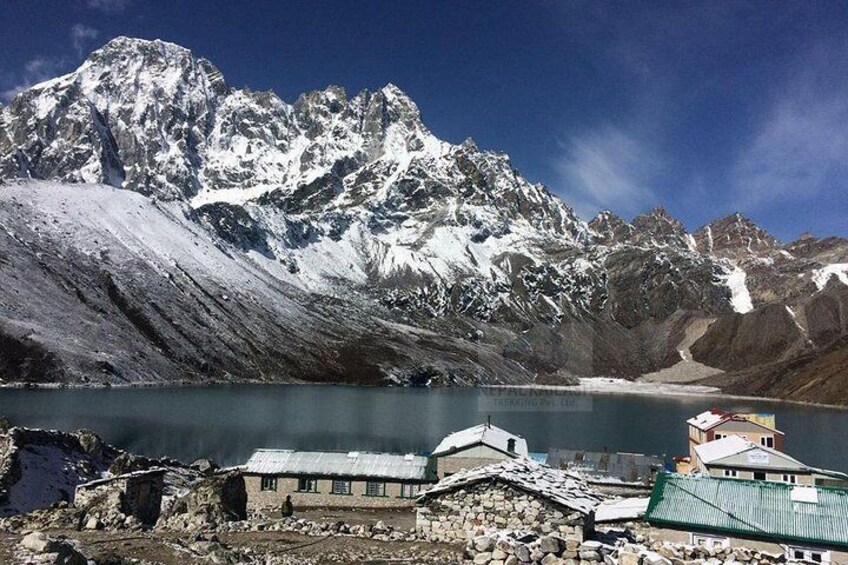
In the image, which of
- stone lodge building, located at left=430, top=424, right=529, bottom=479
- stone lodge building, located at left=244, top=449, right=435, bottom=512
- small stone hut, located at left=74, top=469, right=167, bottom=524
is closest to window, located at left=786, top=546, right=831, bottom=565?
stone lodge building, located at left=244, top=449, right=435, bottom=512

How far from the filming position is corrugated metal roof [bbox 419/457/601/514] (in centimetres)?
2170

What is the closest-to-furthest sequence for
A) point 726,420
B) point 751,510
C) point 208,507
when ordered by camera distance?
point 751,510, point 208,507, point 726,420

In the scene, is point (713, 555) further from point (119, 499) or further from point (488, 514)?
point (119, 499)

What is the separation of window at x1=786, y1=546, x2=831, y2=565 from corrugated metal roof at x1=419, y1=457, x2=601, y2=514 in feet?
28.2

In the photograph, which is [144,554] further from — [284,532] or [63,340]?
[63,340]

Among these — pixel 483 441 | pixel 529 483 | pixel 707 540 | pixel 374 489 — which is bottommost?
pixel 374 489

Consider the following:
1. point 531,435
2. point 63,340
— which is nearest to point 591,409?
point 531,435

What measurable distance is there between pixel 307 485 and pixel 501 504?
2401 cm

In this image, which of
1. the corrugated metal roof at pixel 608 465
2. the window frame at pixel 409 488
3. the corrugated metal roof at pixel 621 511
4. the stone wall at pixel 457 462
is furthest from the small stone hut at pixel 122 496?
the corrugated metal roof at pixel 608 465

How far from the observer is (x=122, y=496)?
30938 mm

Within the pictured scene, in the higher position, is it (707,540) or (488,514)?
(488,514)

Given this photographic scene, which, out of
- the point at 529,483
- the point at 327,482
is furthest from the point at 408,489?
the point at 529,483

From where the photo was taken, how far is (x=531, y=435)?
10769cm

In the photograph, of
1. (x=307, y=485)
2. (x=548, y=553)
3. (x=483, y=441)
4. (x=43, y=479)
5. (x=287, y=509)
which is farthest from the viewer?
(x=483, y=441)
